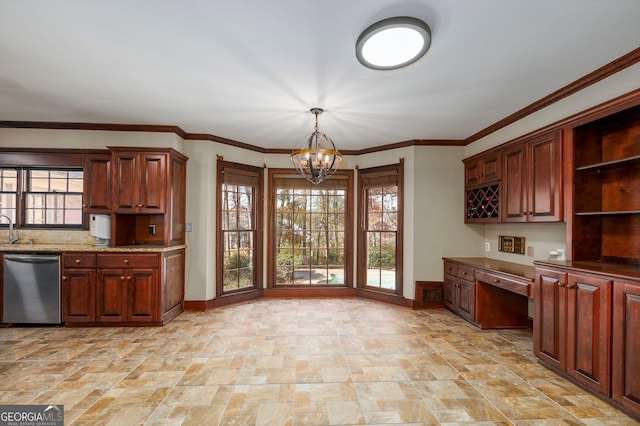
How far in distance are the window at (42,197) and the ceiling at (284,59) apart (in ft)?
2.63

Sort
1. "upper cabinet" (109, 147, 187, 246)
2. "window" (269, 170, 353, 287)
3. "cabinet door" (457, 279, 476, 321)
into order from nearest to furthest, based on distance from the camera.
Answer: "cabinet door" (457, 279, 476, 321)
"upper cabinet" (109, 147, 187, 246)
"window" (269, 170, 353, 287)

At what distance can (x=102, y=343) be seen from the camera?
11.0 ft

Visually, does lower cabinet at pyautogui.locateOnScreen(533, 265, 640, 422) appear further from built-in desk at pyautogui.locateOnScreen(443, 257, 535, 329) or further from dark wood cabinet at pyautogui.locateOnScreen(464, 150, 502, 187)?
dark wood cabinet at pyautogui.locateOnScreen(464, 150, 502, 187)

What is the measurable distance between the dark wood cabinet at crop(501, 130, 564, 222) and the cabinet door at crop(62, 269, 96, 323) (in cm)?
531

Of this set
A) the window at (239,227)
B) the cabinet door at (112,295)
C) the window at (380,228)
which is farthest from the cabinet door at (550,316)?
the cabinet door at (112,295)

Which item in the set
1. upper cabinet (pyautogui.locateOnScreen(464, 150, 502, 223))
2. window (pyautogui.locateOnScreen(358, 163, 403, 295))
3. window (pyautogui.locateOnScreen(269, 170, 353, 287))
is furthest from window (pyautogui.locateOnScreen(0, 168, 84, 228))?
upper cabinet (pyautogui.locateOnScreen(464, 150, 502, 223))

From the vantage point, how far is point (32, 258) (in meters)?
3.74

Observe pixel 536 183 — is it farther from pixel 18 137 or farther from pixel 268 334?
pixel 18 137

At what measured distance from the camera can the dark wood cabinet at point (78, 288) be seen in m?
3.78

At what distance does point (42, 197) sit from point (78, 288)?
1.61m

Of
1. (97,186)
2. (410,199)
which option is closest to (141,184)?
(97,186)

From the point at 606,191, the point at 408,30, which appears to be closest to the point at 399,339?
the point at 606,191

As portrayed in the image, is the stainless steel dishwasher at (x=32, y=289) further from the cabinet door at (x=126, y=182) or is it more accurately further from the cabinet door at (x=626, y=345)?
the cabinet door at (x=626, y=345)

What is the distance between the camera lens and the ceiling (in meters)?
1.94
